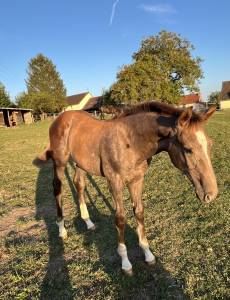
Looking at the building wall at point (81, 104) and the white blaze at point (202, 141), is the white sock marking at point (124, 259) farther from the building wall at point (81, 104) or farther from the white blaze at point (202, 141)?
the building wall at point (81, 104)

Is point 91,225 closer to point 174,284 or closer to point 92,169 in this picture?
point 92,169

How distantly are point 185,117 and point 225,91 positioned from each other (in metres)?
77.6

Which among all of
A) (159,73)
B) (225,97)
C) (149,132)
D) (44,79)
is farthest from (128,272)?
(44,79)

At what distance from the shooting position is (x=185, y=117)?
2.90m

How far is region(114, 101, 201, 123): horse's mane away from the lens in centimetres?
319

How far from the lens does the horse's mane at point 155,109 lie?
126 inches

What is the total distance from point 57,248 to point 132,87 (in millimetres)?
42239

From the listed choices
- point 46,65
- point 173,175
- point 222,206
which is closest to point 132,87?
point 173,175

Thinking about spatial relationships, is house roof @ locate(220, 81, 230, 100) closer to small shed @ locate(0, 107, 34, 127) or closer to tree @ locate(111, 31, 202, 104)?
tree @ locate(111, 31, 202, 104)

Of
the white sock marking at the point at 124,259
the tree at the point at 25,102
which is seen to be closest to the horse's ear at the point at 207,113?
the white sock marking at the point at 124,259

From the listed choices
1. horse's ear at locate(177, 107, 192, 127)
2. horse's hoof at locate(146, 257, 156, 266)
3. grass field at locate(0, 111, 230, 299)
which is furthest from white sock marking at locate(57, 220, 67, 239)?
horse's ear at locate(177, 107, 192, 127)

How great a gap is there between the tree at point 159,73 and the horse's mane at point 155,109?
4004 centimetres

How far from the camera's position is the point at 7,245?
483cm

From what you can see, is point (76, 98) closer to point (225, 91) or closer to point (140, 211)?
point (225, 91)
